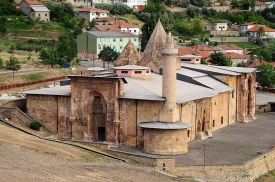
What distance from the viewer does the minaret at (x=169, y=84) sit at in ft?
160

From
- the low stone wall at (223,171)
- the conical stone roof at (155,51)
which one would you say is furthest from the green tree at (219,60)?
the low stone wall at (223,171)

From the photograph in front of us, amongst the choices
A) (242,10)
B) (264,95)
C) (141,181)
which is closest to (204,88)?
(141,181)

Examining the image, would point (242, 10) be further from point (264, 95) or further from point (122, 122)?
point (122, 122)

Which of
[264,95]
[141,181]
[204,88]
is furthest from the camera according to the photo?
[264,95]

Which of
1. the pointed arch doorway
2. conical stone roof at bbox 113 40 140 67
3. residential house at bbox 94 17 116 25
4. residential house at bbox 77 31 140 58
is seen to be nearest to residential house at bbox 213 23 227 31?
residential house at bbox 94 17 116 25

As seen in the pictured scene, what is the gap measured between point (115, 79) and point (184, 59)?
70.5ft

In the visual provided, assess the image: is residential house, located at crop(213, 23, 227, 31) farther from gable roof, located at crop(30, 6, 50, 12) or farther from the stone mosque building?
the stone mosque building

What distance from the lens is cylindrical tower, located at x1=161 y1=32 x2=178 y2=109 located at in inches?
1924

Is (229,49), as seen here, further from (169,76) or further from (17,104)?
(169,76)

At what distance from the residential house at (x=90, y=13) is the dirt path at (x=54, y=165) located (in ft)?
242

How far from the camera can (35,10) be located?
112438mm

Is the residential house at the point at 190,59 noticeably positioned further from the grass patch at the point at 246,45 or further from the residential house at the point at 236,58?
the grass patch at the point at 246,45

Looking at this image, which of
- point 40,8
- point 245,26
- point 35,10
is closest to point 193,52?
point 35,10

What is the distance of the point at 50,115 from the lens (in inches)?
2110
